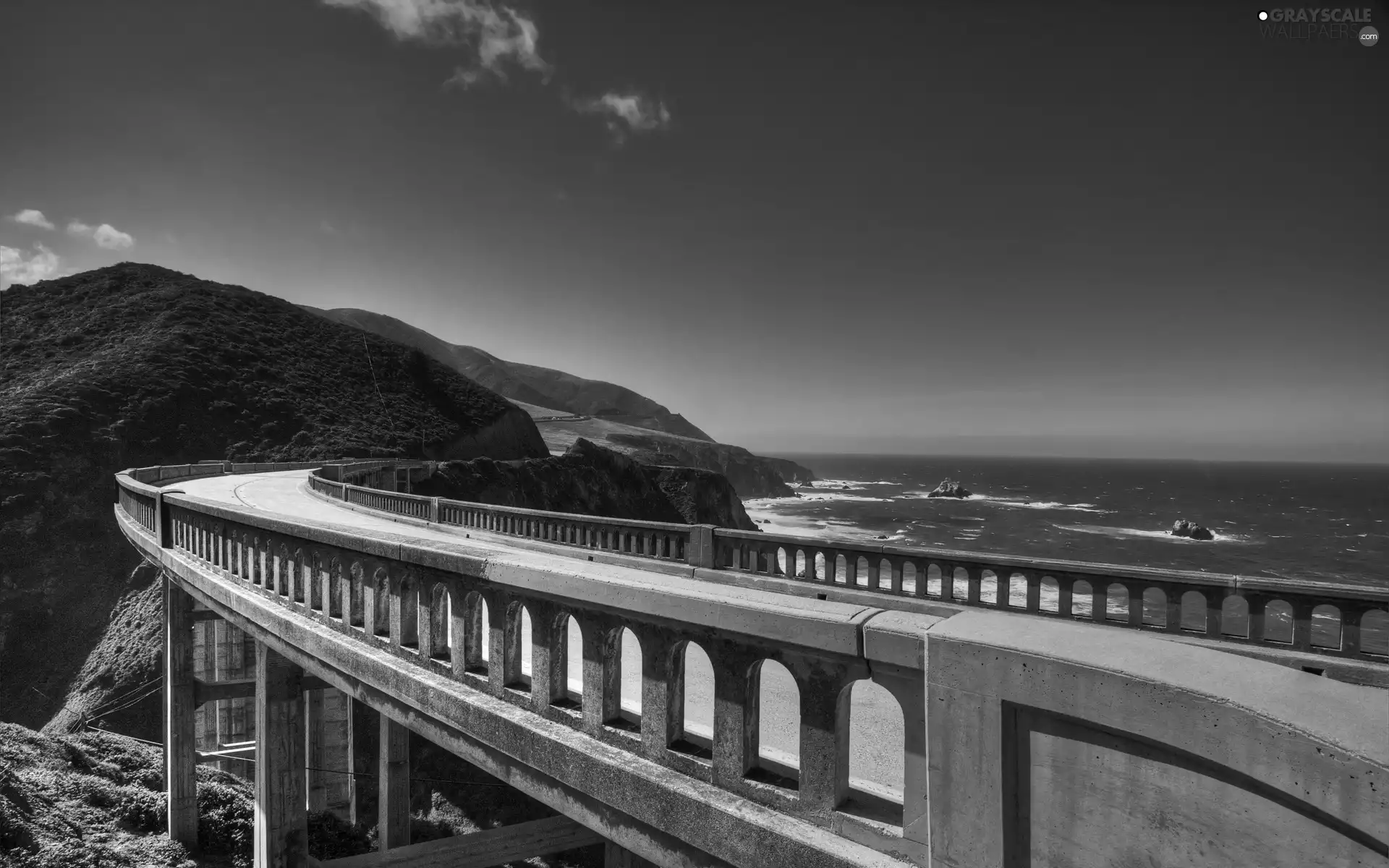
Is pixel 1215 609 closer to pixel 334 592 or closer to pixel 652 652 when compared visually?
pixel 652 652

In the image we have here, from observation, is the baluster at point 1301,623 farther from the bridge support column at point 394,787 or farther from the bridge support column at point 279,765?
the bridge support column at point 394,787

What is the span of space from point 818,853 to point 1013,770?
0.86m

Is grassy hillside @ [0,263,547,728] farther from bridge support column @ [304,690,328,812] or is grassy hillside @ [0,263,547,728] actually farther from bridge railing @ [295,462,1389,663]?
bridge railing @ [295,462,1389,663]

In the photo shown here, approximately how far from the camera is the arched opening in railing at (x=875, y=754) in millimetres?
2582

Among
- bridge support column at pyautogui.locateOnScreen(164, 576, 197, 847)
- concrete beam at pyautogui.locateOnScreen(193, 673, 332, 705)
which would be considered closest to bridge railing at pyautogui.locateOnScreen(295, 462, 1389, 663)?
bridge support column at pyautogui.locateOnScreen(164, 576, 197, 847)

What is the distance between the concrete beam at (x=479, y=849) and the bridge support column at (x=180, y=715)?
5750 millimetres

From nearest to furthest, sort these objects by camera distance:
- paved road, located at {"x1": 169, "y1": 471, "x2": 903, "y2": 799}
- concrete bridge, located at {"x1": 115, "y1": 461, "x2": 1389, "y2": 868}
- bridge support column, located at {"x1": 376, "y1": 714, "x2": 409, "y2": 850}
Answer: concrete bridge, located at {"x1": 115, "y1": 461, "x2": 1389, "y2": 868}, paved road, located at {"x1": 169, "y1": 471, "x2": 903, "y2": 799}, bridge support column, located at {"x1": 376, "y1": 714, "x2": 409, "y2": 850}

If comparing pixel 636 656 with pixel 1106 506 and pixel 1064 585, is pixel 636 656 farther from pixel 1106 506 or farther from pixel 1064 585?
pixel 1106 506

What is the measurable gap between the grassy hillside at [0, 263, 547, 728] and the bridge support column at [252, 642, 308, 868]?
22239 mm

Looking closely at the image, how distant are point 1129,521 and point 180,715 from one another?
91.8 meters

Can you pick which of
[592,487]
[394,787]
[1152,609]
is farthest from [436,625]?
[592,487]

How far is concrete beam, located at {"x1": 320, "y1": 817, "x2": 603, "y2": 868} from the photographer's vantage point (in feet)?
30.5

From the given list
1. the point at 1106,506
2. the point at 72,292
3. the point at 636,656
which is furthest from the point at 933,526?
the point at 72,292

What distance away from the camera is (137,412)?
37.2m
